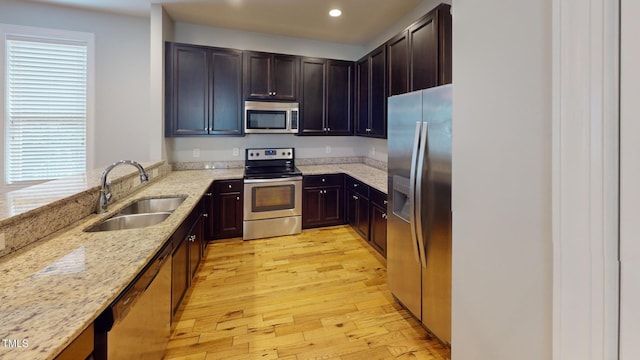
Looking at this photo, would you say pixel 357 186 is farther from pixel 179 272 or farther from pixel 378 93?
pixel 179 272

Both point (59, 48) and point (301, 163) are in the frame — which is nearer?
point (59, 48)

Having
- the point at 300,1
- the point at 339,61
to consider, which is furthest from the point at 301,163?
the point at 300,1

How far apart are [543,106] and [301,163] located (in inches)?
164

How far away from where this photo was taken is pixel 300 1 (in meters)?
3.27

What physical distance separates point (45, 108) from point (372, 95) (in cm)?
406

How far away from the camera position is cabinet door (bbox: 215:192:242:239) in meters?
3.73

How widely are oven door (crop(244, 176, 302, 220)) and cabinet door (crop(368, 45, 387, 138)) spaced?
4.00ft

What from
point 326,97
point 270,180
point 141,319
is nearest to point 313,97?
point 326,97

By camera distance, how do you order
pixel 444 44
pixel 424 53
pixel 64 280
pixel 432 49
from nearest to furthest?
pixel 64 280
pixel 444 44
pixel 432 49
pixel 424 53

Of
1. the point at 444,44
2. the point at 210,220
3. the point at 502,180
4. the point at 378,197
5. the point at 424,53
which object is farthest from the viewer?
the point at 210,220

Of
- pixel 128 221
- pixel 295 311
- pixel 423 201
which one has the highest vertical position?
pixel 423 201

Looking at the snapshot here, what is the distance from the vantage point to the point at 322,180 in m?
4.15

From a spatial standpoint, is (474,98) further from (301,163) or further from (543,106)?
(301,163)
